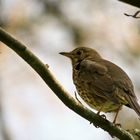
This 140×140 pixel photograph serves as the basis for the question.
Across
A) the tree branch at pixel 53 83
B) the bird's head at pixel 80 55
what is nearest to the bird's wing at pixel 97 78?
the bird's head at pixel 80 55

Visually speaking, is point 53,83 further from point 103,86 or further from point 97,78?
point 97,78

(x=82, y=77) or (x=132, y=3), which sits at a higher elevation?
(x=132, y=3)

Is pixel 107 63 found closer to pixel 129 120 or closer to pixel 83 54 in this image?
pixel 83 54

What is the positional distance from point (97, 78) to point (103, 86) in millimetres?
329

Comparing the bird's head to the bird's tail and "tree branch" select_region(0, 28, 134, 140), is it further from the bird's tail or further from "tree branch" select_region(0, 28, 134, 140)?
"tree branch" select_region(0, 28, 134, 140)

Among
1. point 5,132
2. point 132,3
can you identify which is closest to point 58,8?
point 5,132

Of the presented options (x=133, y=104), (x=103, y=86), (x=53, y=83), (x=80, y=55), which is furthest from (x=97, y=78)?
(x=53, y=83)

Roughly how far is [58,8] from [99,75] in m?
4.03

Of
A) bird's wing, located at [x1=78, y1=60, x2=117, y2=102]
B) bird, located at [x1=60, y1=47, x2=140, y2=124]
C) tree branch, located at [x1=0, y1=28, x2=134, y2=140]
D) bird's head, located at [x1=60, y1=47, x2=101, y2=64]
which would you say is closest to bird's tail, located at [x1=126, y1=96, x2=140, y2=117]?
bird, located at [x1=60, y1=47, x2=140, y2=124]

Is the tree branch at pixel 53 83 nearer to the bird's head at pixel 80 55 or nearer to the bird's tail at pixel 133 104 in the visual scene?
the bird's tail at pixel 133 104

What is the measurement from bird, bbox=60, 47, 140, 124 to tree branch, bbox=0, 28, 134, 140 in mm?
831

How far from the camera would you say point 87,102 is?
6.07 metres

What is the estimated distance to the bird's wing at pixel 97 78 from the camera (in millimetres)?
5844

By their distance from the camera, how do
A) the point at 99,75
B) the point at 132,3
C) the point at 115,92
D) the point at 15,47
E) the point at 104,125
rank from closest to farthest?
the point at 132,3 < the point at 15,47 < the point at 104,125 < the point at 115,92 < the point at 99,75
